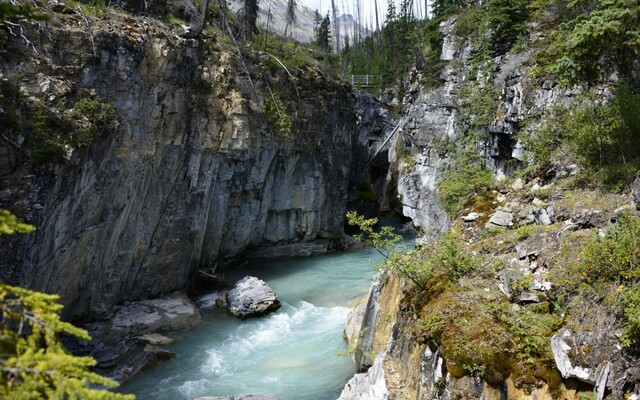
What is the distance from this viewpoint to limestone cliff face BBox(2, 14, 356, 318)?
13109mm

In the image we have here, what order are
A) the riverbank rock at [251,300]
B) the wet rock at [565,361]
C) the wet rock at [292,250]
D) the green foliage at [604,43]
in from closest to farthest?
the wet rock at [565,361], the green foliage at [604,43], the riverbank rock at [251,300], the wet rock at [292,250]

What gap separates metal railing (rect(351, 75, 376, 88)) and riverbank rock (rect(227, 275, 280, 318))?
101 ft

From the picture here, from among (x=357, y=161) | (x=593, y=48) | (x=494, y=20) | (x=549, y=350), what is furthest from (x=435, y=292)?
(x=357, y=161)

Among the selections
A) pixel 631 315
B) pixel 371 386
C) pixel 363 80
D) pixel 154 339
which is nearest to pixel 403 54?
pixel 363 80

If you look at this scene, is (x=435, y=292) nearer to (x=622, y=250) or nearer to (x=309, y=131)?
(x=622, y=250)

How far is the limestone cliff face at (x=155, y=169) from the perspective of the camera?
13.1 metres

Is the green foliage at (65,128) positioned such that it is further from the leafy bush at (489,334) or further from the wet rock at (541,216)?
the wet rock at (541,216)

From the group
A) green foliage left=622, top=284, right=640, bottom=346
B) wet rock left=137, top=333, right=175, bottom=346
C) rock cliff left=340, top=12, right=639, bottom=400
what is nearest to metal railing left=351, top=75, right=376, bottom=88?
rock cliff left=340, top=12, right=639, bottom=400

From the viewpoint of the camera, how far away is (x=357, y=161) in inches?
1302

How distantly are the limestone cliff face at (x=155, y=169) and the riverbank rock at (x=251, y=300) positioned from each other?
10.0 feet

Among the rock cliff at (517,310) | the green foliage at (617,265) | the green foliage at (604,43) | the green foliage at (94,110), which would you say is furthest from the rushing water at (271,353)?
the green foliage at (604,43)

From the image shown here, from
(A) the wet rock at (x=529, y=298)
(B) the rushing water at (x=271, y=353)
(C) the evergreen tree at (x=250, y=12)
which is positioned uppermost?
(C) the evergreen tree at (x=250, y=12)

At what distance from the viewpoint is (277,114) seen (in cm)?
2180

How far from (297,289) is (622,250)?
16.0 metres
